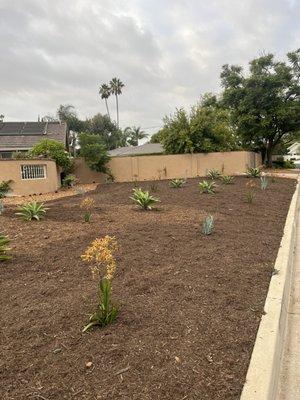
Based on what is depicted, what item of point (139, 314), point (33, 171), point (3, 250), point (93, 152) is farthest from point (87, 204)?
point (93, 152)

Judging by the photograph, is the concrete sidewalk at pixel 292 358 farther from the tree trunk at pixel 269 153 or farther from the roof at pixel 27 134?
the tree trunk at pixel 269 153

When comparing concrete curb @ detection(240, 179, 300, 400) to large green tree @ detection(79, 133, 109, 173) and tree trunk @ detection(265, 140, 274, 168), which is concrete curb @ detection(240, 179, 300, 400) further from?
tree trunk @ detection(265, 140, 274, 168)

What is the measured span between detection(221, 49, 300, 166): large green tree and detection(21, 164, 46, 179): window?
18294 millimetres

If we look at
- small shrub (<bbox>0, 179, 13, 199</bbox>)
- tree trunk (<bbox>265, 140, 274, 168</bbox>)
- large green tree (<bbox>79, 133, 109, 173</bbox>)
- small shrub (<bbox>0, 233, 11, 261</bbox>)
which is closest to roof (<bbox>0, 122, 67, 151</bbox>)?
large green tree (<bbox>79, 133, 109, 173</bbox>)

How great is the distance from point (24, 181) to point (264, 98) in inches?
819

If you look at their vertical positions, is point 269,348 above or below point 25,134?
below

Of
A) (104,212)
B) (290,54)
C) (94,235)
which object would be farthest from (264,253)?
(290,54)

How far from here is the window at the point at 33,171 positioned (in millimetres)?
19281

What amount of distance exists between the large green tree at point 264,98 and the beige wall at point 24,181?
1804cm

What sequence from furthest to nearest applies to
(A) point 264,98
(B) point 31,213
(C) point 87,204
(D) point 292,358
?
(A) point 264,98 < (C) point 87,204 < (B) point 31,213 < (D) point 292,358

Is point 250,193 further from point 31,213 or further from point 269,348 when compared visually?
point 269,348

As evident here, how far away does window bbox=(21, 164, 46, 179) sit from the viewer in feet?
63.3

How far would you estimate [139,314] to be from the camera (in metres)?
3.69

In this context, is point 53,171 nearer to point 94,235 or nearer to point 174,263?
point 94,235
